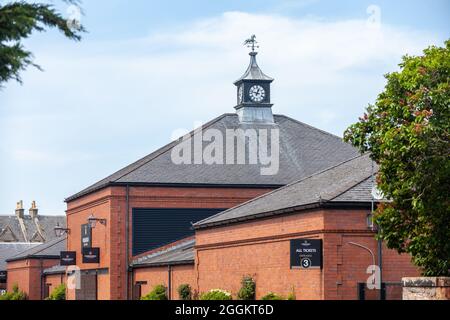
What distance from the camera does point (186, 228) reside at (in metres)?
64.8

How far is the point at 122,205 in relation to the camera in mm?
63375

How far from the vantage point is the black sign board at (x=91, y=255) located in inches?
2499

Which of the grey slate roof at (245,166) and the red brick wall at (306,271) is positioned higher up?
the grey slate roof at (245,166)

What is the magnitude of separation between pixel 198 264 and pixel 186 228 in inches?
462

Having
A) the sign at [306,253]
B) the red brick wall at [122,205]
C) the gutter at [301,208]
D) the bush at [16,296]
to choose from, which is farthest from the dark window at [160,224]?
the bush at [16,296]

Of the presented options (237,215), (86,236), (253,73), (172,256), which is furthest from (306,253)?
(253,73)

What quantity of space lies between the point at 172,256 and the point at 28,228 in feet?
354

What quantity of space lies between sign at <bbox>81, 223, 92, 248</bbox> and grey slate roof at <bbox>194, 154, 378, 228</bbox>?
15.9 metres

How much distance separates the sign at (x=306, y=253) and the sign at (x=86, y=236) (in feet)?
95.4

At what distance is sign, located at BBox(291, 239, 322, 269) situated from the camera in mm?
Answer: 40406

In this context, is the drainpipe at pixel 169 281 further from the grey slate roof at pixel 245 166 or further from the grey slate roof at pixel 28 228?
the grey slate roof at pixel 28 228
